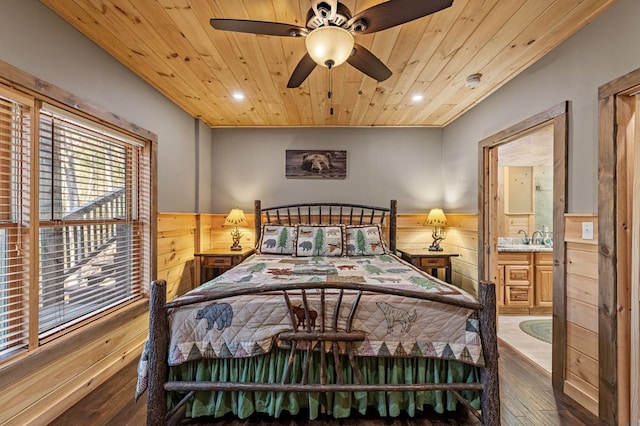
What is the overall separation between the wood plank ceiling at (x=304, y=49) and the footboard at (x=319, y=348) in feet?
5.34

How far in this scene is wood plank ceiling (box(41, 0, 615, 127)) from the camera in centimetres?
173

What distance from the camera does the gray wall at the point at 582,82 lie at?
162cm

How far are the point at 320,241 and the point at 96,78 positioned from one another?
7.75 feet

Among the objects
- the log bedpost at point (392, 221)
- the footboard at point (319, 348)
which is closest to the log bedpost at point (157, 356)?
the footboard at point (319, 348)

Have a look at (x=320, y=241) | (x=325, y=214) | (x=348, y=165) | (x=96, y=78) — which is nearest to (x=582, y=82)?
(x=320, y=241)

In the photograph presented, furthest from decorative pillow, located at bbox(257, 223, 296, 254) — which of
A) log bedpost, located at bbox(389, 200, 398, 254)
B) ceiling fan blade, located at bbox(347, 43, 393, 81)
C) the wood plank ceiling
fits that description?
ceiling fan blade, located at bbox(347, 43, 393, 81)

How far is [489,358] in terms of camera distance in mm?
1512

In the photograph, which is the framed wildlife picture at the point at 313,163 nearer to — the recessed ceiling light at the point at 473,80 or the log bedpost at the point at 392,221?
the log bedpost at the point at 392,221

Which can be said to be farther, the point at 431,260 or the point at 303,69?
the point at 431,260

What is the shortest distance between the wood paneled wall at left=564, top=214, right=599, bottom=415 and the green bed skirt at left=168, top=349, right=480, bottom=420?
0.84 metres

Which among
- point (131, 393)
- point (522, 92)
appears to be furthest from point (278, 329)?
point (522, 92)

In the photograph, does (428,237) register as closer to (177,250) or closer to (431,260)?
(431,260)

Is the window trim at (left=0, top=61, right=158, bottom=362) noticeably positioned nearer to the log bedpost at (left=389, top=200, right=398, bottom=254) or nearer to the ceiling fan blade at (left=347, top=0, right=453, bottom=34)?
the ceiling fan blade at (left=347, top=0, right=453, bottom=34)

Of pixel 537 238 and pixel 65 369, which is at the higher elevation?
pixel 537 238
